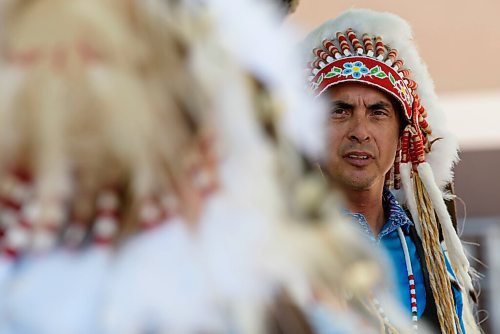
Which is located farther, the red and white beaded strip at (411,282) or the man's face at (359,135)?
the man's face at (359,135)

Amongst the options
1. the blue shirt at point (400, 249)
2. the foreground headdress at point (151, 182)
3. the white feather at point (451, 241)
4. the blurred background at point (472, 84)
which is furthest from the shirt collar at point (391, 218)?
the foreground headdress at point (151, 182)

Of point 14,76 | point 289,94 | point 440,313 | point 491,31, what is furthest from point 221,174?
point 491,31

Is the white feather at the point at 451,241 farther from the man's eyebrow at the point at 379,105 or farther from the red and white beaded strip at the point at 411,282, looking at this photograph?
Result: the man's eyebrow at the point at 379,105

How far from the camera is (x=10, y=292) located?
0.98 m

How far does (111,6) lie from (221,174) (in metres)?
0.22

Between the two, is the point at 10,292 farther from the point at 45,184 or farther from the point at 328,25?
the point at 328,25

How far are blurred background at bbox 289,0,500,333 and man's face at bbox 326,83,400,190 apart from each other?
5.36 ft

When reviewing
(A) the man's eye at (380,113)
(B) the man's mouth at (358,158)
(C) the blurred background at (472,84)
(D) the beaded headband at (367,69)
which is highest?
(C) the blurred background at (472,84)

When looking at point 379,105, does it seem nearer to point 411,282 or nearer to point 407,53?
point 407,53

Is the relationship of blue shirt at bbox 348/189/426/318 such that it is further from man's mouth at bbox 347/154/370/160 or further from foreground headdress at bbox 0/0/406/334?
foreground headdress at bbox 0/0/406/334

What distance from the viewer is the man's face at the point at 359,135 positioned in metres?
2.76

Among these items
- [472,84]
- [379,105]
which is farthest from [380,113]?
[472,84]

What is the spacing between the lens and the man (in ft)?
9.03

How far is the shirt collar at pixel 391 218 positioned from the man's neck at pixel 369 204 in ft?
0.08
